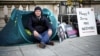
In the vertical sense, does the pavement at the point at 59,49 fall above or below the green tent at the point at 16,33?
below

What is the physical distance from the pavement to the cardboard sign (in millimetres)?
1262

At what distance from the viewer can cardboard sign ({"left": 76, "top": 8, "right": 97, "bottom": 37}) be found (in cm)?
853

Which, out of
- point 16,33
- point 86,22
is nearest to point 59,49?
point 16,33

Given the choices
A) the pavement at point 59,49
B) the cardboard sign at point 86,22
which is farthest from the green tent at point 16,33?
the cardboard sign at point 86,22

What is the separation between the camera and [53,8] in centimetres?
1049

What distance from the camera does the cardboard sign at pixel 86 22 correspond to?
28.0ft

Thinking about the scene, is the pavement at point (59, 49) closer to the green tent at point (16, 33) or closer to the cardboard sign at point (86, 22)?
the green tent at point (16, 33)

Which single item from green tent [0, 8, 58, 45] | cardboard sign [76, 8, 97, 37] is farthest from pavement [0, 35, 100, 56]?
cardboard sign [76, 8, 97, 37]

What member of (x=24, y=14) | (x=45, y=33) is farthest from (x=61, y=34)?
(x=24, y=14)

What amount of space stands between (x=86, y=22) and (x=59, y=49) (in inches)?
109

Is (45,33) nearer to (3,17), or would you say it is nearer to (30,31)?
(30,31)

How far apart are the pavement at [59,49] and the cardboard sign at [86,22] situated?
1.26m

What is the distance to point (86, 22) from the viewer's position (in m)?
8.72

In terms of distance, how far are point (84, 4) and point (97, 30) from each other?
7.10 ft
